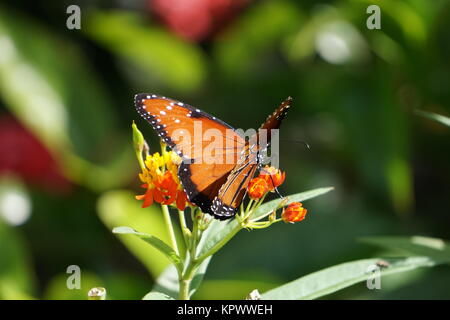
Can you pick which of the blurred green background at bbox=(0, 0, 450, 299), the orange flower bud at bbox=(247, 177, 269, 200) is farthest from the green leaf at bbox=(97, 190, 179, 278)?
the orange flower bud at bbox=(247, 177, 269, 200)

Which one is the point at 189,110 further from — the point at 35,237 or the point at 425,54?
the point at 35,237

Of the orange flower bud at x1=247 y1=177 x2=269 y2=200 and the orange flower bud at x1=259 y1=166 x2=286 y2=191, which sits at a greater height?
the orange flower bud at x1=259 y1=166 x2=286 y2=191

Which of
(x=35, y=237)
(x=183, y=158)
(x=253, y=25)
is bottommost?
(x=183, y=158)

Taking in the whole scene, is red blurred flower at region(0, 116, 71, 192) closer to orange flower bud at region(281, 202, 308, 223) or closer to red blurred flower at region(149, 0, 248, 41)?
red blurred flower at region(149, 0, 248, 41)

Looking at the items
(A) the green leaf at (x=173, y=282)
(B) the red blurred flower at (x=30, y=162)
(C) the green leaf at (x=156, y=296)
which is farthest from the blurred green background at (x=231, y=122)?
(C) the green leaf at (x=156, y=296)

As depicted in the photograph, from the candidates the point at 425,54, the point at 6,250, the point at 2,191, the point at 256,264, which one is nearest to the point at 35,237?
the point at 2,191
